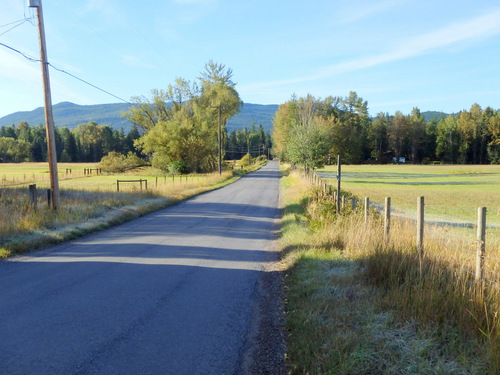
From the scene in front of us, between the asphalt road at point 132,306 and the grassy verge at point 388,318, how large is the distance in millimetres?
823

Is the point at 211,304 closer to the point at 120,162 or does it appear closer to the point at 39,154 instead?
the point at 120,162

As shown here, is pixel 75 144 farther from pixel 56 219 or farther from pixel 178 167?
pixel 56 219

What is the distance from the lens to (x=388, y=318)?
4531 mm

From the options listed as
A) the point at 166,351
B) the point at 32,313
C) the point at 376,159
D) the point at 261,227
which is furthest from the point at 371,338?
the point at 376,159

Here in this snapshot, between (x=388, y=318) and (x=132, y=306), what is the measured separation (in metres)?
3.61

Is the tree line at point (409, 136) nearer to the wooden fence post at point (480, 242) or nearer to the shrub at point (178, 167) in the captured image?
the shrub at point (178, 167)

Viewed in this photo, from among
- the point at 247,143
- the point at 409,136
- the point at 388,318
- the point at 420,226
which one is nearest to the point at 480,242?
the point at 388,318

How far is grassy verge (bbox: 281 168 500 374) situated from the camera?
3.64m

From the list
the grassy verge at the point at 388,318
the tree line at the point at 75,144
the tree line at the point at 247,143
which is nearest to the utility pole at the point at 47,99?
the grassy verge at the point at 388,318

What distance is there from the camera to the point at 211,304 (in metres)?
5.60

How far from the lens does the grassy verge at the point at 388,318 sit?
3.64 metres

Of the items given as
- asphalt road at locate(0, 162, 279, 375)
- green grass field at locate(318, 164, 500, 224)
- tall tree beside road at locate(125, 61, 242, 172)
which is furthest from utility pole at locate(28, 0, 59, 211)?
tall tree beside road at locate(125, 61, 242, 172)

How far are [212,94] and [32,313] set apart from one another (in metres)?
56.3

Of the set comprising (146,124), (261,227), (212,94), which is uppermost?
(212,94)
